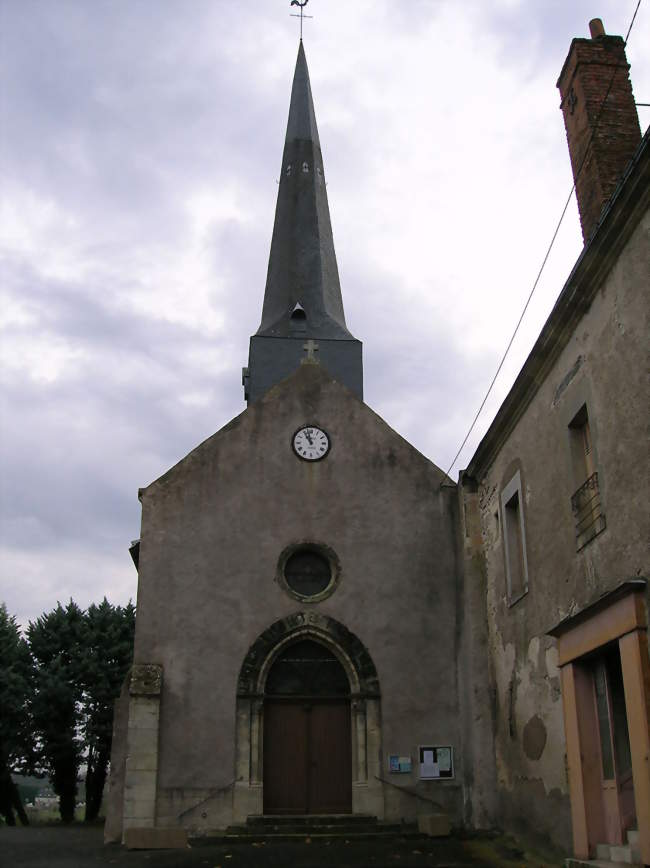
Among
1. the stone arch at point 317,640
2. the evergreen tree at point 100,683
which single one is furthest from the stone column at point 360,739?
the evergreen tree at point 100,683

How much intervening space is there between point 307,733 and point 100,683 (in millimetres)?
9420

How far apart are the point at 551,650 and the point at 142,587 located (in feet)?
24.8

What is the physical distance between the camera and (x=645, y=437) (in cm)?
866

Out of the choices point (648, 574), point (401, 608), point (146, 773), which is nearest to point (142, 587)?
point (146, 773)

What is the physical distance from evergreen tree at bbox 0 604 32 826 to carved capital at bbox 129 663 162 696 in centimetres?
839

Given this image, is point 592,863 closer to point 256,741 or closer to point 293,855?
point 293,855

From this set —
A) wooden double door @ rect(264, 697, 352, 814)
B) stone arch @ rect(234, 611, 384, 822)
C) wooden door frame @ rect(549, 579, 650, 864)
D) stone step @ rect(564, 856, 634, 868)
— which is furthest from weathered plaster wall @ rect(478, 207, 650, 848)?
wooden double door @ rect(264, 697, 352, 814)

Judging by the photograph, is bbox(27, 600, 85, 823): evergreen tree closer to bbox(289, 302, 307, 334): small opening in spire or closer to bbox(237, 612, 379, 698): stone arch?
bbox(237, 612, 379, 698): stone arch

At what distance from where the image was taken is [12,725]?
22.1 meters

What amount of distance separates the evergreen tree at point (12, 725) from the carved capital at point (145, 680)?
27.5 ft

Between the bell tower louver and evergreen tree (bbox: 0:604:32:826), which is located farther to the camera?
the bell tower louver

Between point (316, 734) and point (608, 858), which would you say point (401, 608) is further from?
point (608, 858)

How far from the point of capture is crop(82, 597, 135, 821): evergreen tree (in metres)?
23.0

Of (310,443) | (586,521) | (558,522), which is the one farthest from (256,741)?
(586,521)
